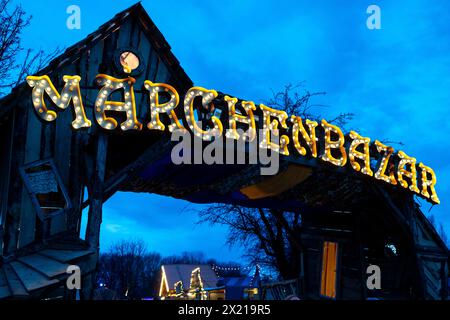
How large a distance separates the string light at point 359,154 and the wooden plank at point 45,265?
7.84m

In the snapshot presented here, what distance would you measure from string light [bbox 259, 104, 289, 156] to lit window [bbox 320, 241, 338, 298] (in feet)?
22.4

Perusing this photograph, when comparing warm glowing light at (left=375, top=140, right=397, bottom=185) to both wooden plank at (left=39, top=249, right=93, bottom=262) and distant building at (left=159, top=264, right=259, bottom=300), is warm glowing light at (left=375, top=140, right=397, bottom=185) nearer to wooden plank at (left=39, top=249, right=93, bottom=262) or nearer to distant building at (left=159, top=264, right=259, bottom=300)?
wooden plank at (left=39, top=249, right=93, bottom=262)

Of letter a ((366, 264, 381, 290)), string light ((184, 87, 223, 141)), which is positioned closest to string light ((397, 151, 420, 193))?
letter a ((366, 264, 381, 290))

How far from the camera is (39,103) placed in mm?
7527

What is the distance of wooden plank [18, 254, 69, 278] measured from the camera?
702 centimetres

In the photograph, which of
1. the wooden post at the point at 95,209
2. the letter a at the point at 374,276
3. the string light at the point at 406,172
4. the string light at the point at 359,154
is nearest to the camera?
the wooden post at the point at 95,209

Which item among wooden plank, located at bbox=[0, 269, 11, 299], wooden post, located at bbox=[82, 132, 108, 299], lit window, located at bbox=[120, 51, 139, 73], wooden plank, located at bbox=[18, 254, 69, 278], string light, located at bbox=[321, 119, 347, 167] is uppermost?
lit window, located at bbox=[120, 51, 139, 73]

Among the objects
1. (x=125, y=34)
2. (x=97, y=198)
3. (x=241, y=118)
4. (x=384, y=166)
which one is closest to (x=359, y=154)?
(x=384, y=166)

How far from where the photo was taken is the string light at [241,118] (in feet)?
30.3

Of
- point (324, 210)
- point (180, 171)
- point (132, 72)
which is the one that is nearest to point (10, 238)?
point (180, 171)

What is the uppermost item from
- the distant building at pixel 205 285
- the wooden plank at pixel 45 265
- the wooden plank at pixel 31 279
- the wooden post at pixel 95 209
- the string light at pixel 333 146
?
the string light at pixel 333 146

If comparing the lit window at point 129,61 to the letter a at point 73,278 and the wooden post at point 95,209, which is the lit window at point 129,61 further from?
the letter a at point 73,278

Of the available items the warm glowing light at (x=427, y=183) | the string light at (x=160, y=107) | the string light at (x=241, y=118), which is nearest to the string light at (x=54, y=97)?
the string light at (x=160, y=107)
